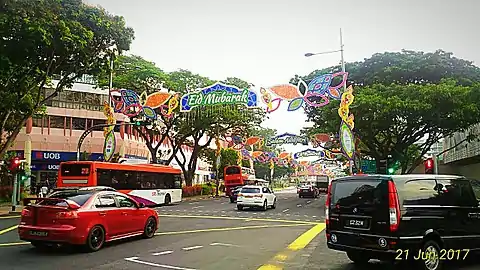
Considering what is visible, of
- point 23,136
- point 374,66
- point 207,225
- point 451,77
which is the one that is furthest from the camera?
point 23,136

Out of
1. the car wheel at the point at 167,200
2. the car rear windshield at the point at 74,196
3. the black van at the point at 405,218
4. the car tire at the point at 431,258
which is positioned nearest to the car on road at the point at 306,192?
the car wheel at the point at 167,200

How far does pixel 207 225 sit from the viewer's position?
1872cm

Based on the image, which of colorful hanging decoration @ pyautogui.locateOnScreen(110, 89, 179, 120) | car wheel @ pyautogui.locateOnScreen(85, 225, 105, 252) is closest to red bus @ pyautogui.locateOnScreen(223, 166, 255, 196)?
colorful hanging decoration @ pyautogui.locateOnScreen(110, 89, 179, 120)

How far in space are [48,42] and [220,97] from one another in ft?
31.8

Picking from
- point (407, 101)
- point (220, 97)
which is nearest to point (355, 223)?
point (220, 97)

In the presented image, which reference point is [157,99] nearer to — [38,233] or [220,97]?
[220,97]

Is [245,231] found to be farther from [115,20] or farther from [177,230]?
[115,20]

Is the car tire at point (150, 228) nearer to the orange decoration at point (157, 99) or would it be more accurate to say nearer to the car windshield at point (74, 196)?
the car windshield at point (74, 196)

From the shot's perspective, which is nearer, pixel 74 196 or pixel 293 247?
pixel 74 196

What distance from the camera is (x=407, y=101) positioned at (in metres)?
29.0

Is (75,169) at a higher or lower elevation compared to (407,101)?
lower

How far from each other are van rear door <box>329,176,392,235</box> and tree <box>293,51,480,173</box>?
19397 millimetres

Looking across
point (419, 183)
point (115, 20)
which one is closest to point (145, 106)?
point (115, 20)

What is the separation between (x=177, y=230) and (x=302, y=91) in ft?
40.9
